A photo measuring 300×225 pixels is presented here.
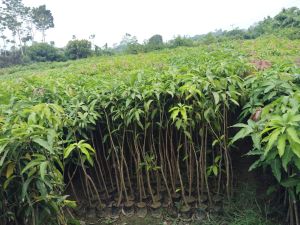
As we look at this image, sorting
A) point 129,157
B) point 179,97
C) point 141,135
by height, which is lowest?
point 129,157

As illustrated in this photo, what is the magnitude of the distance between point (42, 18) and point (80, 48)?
64.2ft

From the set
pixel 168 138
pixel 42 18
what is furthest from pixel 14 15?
pixel 168 138

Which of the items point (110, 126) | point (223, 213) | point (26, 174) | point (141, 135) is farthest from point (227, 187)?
point (26, 174)

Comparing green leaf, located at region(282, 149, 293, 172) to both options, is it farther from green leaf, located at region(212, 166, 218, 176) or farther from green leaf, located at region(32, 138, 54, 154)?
green leaf, located at region(32, 138, 54, 154)

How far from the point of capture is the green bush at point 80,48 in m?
21.3

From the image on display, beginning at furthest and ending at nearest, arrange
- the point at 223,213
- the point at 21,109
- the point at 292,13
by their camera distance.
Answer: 1. the point at 292,13
2. the point at 223,213
3. the point at 21,109

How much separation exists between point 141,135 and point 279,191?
130cm

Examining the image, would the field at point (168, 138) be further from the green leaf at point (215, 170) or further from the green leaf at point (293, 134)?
the green leaf at point (293, 134)

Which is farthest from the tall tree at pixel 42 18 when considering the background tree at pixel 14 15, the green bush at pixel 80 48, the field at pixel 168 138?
the field at pixel 168 138

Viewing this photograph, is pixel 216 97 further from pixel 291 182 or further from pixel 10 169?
pixel 10 169

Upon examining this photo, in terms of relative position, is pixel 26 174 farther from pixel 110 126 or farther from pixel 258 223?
pixel 258 223

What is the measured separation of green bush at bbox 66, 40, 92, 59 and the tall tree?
1799cm

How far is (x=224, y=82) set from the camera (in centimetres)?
288

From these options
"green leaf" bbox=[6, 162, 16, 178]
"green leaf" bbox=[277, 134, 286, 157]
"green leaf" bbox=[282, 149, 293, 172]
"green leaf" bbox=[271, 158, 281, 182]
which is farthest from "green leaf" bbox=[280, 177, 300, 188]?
"green leaf" bbox=[6, 162, 16, 178]
